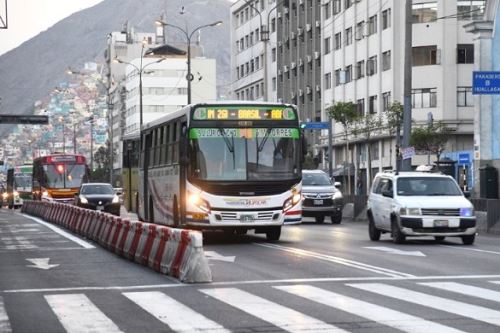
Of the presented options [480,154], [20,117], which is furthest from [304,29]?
[480,154]

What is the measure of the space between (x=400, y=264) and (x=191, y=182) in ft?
24.3

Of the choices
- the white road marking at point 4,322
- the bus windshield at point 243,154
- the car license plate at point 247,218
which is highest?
the bus windshield at point 243,154

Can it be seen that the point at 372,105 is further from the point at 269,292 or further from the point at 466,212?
the point at 269,292

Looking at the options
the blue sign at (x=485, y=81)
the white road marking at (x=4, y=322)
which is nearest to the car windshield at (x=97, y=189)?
the blue sign at (x=485, y=81)

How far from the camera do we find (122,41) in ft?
632

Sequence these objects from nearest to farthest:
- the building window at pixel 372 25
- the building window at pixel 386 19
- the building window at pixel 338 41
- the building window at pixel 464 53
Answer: the building window at pixel 464 53 → the building window at pixel 386 19 → the building window at pixel 372 25 → the building window at pixel 338 41

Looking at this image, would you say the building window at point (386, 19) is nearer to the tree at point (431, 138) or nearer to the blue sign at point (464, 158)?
the tree at point (431, 138)

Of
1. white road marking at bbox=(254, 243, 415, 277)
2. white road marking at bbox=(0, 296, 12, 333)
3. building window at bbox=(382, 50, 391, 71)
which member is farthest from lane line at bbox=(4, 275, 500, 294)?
building window at bbox=(382, 50, 391, 71)

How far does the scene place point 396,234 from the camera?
973 inches

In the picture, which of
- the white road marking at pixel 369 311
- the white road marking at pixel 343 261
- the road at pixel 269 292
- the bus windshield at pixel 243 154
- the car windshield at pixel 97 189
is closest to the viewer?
the white road marking at pixel 369 311

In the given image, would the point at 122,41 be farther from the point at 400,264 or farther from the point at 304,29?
the point at 400,264

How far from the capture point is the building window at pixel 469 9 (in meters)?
68.2

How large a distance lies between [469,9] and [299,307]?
194ft

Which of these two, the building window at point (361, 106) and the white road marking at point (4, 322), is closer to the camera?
the white road marking at point (4, 322)
